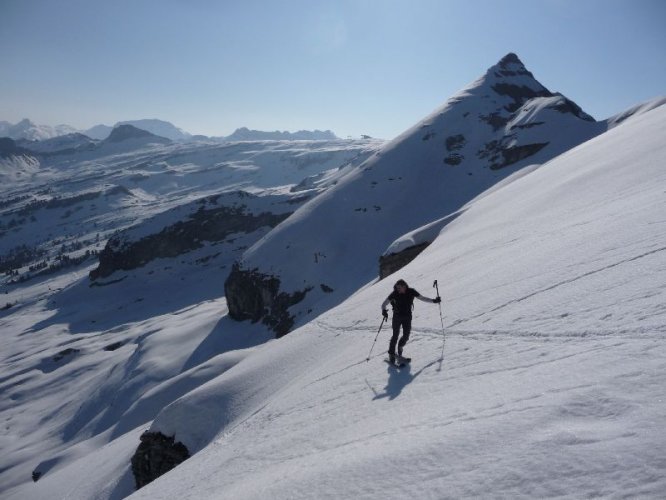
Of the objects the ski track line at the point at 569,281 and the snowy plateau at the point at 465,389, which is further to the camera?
the ski track line at the point at 569,281

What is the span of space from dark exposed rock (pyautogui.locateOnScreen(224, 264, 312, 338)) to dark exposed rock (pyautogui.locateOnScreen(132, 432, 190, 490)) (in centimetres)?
4293

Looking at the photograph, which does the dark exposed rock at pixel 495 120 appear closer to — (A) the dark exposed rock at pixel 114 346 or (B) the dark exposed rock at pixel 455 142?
(B) the dark exposed rock at pixel 455 142

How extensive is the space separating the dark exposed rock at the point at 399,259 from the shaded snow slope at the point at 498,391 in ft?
72.3

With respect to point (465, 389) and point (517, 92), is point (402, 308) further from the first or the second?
point (517, 92)

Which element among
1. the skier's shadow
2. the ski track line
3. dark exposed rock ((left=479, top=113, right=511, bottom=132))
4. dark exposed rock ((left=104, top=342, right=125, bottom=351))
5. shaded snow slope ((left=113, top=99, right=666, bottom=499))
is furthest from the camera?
dark exposed rock ((left=479, top=113, right=511, bottom=132))

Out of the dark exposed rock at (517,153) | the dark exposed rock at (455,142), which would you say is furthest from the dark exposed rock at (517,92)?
the dark exposed rock at (517,153)

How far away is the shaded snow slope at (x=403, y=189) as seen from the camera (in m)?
70.6

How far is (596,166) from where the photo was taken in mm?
22797

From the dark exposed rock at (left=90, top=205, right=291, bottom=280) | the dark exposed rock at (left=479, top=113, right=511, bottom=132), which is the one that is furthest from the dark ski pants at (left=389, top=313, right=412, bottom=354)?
the dark exposed rock at (left=90, top=205, right=291, bottom=280)

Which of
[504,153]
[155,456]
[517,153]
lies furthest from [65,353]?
[517,153]

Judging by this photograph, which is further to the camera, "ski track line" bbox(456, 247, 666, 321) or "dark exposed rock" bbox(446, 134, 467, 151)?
"dark exposed rock" bbox(446, 134, 467, 151)

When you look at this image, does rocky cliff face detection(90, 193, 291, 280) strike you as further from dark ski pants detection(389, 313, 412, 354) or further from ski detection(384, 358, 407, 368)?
ski detection(384, 358, 407, 368)

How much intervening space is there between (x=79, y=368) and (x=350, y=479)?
84.9 meters

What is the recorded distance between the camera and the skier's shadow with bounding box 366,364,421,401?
379 inches
